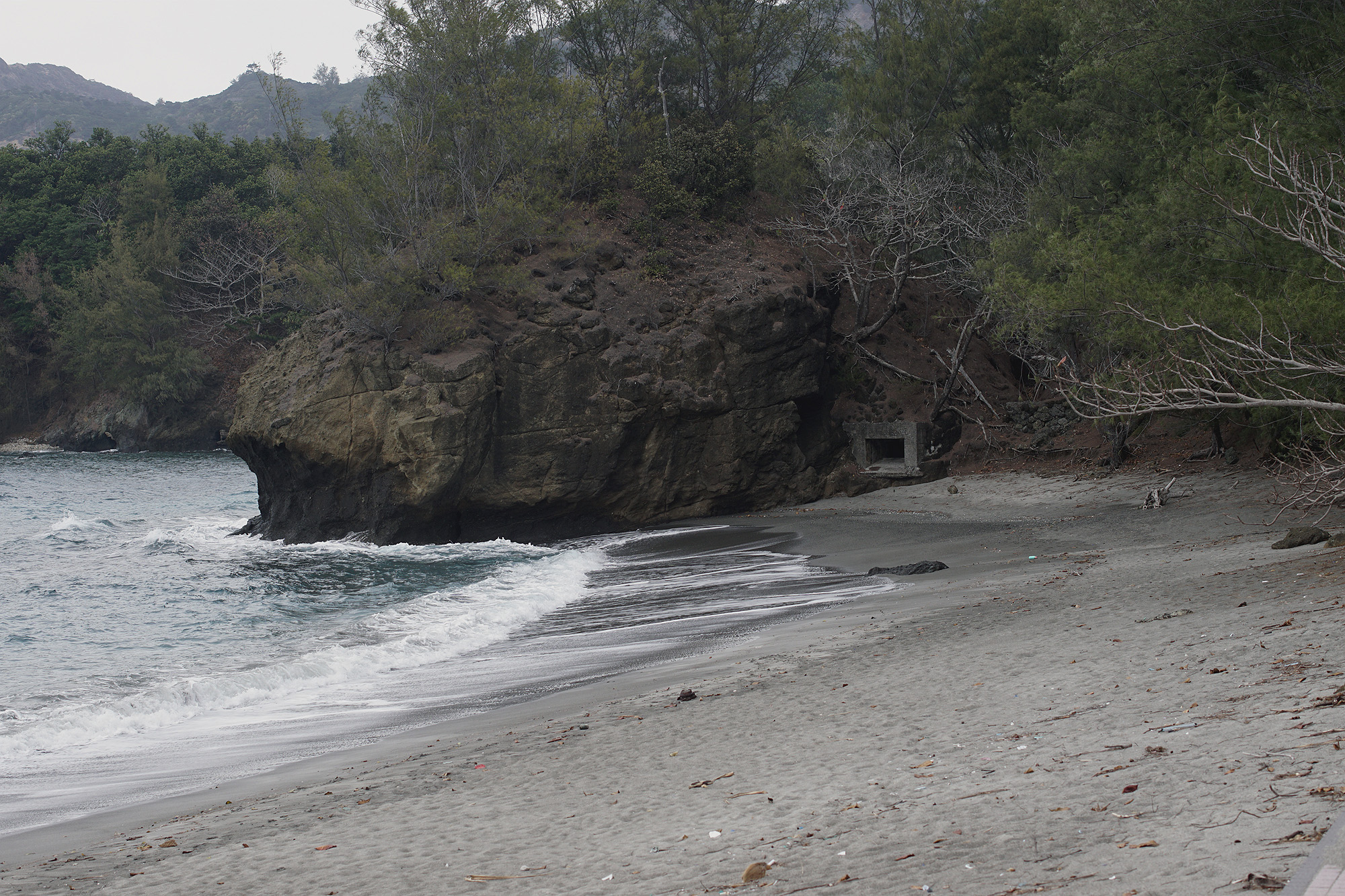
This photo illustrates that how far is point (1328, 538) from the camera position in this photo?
1155 centimetres

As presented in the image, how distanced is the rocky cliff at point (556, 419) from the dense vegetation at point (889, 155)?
5.61ft

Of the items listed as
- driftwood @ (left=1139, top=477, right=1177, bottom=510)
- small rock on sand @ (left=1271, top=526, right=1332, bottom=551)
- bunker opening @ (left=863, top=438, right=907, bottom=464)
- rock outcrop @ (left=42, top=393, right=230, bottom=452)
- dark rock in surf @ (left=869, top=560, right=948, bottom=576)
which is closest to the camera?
small rock on sand @ (left=1271, top=526, right=1332, bottom=551)

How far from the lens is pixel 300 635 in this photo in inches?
553

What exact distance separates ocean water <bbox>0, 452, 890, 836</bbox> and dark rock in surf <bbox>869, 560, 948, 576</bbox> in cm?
63

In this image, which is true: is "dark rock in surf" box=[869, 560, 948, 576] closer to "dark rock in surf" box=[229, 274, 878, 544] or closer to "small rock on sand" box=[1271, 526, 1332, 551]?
"small rock on sand" box=[1271, 526, 1332, 551]

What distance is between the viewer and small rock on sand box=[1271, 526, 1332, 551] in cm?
1166

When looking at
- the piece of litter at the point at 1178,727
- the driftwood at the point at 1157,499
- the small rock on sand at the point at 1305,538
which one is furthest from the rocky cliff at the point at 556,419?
the piece of litter at the point at 1178,727

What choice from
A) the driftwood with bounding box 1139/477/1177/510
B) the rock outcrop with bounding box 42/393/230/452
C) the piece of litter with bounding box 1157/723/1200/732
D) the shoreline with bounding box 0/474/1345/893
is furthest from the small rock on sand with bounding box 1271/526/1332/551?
the rock outcrop with bounding box 42/393/230/452

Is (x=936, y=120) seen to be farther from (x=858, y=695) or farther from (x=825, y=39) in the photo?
(x=858, y=695)

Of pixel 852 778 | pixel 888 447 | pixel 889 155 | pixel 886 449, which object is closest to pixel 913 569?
pixel 852 778

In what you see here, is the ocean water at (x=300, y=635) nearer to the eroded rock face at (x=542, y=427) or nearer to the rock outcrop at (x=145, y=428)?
the eroded rock face at (x=542, y=427)

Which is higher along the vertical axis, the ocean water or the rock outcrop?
the rock outcrop

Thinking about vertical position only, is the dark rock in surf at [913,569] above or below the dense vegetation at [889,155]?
below

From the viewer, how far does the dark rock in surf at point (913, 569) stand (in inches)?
593
